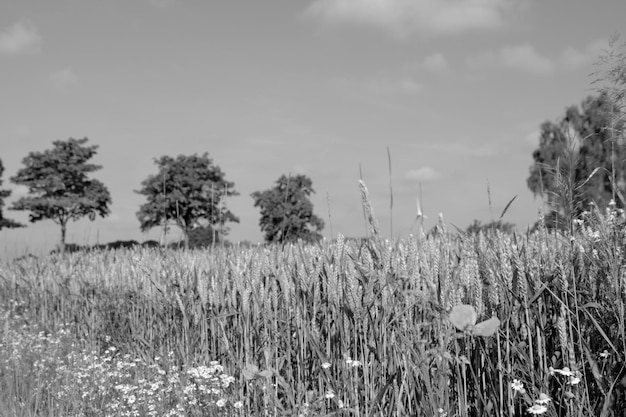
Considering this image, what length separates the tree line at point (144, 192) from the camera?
175 feet

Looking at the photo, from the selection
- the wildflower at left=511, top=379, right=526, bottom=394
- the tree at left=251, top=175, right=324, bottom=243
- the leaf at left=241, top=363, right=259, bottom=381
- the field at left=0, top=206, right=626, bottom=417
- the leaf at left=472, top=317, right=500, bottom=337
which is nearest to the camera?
the leaf at left=472, top=317, right=500, bottom=337

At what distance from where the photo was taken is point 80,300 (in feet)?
29.4

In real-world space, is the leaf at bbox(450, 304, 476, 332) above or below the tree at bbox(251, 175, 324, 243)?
below

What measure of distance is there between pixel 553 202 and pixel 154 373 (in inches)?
157

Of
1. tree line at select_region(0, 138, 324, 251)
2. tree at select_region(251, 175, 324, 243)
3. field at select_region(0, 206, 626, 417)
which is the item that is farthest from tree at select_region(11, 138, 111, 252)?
field at select_region(0, 206, 626, 417)

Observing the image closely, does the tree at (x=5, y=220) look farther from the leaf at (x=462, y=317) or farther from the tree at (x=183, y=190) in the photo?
the leaf at (x=462, y=317)

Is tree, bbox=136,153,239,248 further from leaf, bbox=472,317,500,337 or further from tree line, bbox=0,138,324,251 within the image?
leaf, bbox=472,317,500,337

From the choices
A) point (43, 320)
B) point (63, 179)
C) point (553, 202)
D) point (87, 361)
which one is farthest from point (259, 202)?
point (553, 202)

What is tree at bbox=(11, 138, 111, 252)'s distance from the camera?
54.9 meters

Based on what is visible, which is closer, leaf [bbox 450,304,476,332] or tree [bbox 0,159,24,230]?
leaf [bbox 450,304,476,332]

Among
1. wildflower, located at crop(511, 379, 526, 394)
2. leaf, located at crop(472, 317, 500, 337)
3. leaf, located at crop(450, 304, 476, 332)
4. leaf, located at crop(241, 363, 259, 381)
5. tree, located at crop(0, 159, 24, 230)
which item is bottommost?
leaf, located at crop(241, 363, 259, 381)

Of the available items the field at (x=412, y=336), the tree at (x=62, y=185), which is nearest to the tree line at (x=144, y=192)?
the tree at (x=62, y=185)

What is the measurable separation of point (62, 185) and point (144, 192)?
24.9ft

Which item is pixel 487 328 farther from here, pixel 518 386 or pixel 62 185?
pixel 62 185
